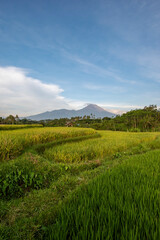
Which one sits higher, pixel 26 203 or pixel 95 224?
pixel 95 224

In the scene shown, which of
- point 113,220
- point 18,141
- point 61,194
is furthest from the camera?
point 18,141

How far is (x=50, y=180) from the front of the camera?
3.29 m

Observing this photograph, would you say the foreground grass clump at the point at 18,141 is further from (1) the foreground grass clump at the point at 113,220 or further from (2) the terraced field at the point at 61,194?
(1) the foreground grass clump at the point at 113,220

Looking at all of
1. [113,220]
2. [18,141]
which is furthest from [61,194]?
[18,141]

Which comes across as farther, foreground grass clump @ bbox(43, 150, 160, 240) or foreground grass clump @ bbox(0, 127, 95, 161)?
foreground grass clump @ bbox(0, 127, 95, 161)

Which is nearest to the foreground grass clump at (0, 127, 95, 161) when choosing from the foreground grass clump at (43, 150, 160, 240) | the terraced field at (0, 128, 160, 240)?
the terraced field at (0, 128, 160, 240)

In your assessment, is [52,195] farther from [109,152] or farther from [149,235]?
[109,152]

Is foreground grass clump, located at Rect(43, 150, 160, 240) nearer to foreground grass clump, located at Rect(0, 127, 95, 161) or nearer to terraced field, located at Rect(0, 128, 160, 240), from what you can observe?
terraced field, located at Rect(0, 128, 160, 240)

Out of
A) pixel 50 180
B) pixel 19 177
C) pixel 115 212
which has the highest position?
pixel 115 212

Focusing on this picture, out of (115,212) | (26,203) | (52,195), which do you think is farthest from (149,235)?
(26,203)

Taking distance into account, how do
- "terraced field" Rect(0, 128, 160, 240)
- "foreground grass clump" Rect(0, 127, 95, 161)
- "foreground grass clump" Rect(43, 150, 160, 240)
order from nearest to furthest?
1. "foreground grass clump" Rect(43, 150, 160, 240)
2. "terraced field" Rect(0, 128, 160, 240)
3. "foreground grass clump" Rect(0, 127, 95, 161)

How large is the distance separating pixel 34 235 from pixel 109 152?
16.6ft

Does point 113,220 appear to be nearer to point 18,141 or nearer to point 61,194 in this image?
point 61,194

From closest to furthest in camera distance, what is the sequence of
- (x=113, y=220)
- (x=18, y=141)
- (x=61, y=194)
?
(x=113, y=220), (x=61, y=194), (x=18, y=141)
